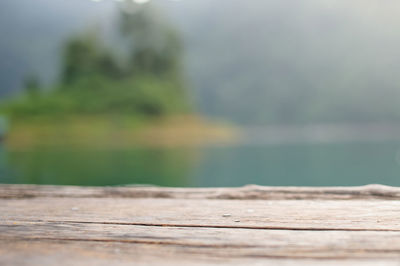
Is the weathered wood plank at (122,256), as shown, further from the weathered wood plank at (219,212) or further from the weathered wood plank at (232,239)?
the weathered wood plank at (219,212)

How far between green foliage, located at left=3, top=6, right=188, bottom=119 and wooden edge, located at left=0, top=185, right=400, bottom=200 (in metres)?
12.5

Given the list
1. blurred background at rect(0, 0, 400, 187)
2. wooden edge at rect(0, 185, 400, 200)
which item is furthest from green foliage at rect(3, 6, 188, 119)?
wooden edge at rect(0, 185, 400, 200)

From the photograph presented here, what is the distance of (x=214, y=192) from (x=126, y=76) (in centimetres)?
1448

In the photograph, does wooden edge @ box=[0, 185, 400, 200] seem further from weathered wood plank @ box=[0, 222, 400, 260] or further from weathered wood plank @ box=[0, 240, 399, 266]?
weathered wood plank @ box=[0, 240, 399, 266]

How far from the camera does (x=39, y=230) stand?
751 millimetres

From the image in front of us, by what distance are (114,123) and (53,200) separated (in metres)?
12.1

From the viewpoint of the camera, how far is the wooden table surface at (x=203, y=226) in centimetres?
61

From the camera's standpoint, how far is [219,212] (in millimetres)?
877

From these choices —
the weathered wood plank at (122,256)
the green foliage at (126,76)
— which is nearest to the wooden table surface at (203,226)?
the weathered wood plank at (122,256)

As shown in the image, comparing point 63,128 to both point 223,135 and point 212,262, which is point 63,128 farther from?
point 212,262

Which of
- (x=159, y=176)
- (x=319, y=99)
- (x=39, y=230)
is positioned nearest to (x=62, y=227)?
(x=39, y=230)

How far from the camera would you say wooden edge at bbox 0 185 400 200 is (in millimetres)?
995

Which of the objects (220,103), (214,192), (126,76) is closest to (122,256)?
(214,192)

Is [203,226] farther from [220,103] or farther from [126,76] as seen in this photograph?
[220,103]
